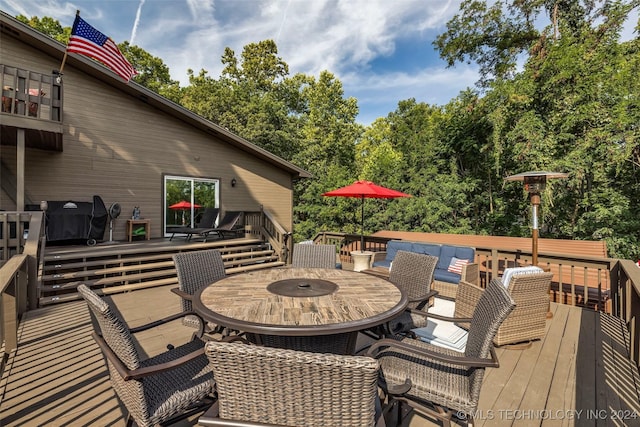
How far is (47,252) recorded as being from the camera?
5.58 m

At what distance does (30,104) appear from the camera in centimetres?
575

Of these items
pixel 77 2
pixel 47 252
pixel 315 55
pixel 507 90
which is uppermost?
pixel 315 55

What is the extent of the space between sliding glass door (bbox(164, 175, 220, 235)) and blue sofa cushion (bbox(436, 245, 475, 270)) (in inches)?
258

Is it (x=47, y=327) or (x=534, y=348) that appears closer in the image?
(x=534, y=348)

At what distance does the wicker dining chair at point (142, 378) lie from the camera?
1.49 metres

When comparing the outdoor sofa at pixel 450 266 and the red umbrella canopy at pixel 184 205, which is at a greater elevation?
the red umbrella canopy at pixel 184 205

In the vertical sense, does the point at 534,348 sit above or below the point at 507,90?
below

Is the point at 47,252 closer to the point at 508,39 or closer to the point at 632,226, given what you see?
the point at 632,226

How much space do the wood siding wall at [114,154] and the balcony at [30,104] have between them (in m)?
0.79

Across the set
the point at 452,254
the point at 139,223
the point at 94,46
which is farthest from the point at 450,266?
the point at 94,46

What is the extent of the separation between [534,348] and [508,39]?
1237 centimetres

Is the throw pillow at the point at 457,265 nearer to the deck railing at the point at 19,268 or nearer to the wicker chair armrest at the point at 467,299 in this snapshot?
the wicker chair armrest at the point at 467,299

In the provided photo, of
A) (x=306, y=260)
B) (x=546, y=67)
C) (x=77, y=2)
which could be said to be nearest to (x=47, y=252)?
(x=306, y=260)

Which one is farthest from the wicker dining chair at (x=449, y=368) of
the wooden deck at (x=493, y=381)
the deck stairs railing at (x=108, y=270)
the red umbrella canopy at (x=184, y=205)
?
the red umbrella canopy at (x=184, y=205)
